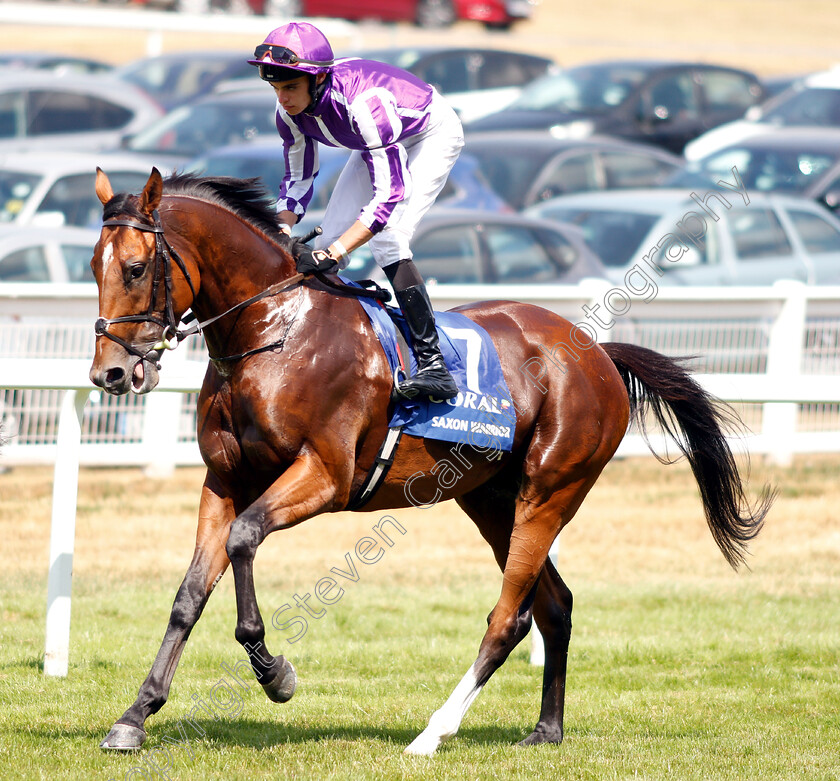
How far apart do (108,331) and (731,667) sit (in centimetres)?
343

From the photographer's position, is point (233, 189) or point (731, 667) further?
point (731, 667)

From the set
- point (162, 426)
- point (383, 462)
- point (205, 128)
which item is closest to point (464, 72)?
point (205, 128)

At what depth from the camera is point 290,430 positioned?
4.70 m

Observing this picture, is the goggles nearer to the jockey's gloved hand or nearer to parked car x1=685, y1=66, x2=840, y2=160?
the jockey's gloved hand

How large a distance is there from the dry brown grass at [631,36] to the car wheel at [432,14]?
33cm

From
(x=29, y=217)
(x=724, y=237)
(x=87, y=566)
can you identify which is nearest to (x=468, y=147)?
(x=724, y=237)

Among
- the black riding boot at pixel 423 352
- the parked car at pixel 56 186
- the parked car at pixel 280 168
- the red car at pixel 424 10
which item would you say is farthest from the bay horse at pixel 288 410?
the red car at pixel 424 10

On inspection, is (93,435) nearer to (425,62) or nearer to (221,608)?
(221,608)

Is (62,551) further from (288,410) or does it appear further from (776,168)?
(776,168)

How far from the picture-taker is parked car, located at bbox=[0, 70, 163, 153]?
17.3 meters

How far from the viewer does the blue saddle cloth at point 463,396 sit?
5027 millimetres

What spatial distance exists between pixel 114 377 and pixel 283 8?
2480cm

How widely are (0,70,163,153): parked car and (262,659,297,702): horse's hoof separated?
13459 mm

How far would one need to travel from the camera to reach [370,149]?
4.99m
